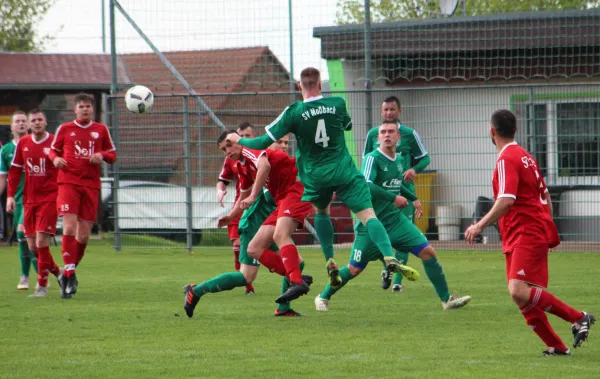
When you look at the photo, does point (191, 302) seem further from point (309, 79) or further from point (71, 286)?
point (71, 286)

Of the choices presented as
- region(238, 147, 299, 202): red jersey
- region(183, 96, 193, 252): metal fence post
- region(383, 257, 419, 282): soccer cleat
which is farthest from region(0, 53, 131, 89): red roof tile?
region(383, 257, 419, 282): soccer cleat

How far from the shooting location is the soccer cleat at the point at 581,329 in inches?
262

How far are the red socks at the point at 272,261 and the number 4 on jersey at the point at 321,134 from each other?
125 centimetres

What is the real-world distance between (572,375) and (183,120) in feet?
44.8

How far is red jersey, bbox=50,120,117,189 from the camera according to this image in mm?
11414

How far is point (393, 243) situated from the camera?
32.9 feet

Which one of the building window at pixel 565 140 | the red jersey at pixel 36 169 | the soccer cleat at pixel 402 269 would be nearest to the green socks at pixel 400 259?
the soccer cleat at pixel 402 269

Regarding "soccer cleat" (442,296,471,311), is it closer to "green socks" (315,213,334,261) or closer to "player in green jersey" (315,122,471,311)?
"player in green jersey" (315,122,471,311)

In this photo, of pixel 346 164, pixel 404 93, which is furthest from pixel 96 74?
pixel 346 164

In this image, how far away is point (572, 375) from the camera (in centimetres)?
611

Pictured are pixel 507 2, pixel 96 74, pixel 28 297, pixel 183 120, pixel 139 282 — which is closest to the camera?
pixel 28 297

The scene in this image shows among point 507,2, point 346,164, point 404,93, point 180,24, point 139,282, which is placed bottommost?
point 139,282

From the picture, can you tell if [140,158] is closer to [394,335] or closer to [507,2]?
[394,335]

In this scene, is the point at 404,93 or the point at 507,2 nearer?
the point at 404,93
